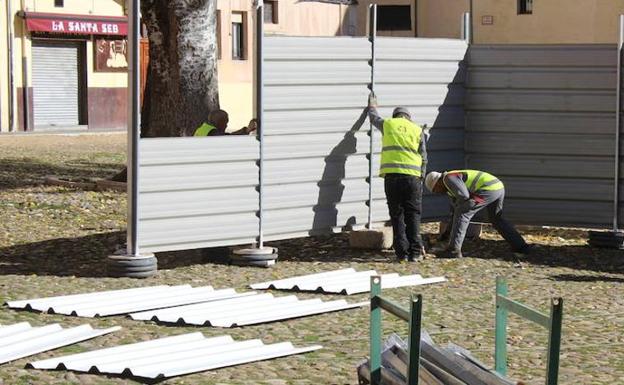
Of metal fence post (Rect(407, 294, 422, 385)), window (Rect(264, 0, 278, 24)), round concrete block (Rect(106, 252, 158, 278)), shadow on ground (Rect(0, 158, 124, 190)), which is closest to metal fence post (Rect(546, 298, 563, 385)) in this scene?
metal fence post (Rect(407, 294, 422, 385))

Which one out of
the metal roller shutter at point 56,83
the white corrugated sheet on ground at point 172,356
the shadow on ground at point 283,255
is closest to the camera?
the white corrugated sheet on ground at point 172,356

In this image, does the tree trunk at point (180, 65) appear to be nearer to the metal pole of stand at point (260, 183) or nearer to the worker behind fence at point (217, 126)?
the worker behind fence at point (217, 126)

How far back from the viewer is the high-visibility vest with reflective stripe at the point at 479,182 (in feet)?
49.6

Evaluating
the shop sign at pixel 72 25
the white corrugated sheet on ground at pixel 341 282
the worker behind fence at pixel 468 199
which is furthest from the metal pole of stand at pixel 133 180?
the shop sign at pixel 72 25

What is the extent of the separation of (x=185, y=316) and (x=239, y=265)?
3251 mm

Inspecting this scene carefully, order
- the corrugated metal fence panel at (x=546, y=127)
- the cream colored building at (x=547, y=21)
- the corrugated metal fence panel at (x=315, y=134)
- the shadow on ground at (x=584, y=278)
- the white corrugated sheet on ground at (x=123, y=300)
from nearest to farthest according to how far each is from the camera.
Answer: the white corrugated sheet on ground at (x=123, y=300), the shadow on ground at (x=584, y=278), the corrugated metal fence panel at (x=315, y=134), the corrugated metal fence panel at (x=546, y=127), the cream colored building at (x=547, y=21)

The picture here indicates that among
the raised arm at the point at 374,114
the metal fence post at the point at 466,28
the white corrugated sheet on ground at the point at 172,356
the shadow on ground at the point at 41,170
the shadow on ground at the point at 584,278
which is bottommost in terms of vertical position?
the shadow on ground at the point at 584,278

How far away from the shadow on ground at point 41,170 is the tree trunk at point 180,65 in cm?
348

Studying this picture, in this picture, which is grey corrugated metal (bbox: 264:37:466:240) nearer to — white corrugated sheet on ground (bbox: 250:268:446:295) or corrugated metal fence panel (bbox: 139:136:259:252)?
corrugated metal fence panel (bbox: 139:136:259:252)

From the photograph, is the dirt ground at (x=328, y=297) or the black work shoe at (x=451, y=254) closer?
the dirt ground at (x=328, y=297)

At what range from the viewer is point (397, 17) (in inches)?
2005

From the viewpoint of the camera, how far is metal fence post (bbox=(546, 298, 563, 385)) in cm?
610

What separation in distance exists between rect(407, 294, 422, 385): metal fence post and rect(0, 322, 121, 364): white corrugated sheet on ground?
3298mm

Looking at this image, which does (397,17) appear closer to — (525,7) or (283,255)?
(525,7)
